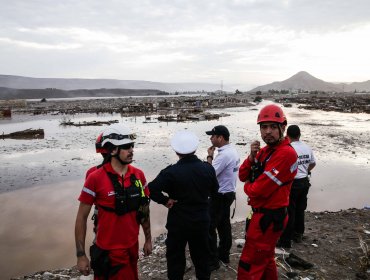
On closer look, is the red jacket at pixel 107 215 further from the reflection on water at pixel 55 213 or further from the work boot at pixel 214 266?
the reflection on water at pixel 55 213

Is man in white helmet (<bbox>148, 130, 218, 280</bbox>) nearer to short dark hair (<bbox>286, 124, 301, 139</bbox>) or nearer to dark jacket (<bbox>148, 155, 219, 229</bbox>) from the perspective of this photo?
dark jacket (<bbox>148, 155, 219, 229</bbox>)

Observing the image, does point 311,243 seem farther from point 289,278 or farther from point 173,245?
point 173,245

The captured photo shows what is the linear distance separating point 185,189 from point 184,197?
3.9 inches

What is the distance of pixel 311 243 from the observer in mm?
5754

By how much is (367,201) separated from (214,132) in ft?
20.1

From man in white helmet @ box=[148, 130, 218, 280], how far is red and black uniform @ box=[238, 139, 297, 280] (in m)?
0.53

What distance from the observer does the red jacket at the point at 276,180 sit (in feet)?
10.2

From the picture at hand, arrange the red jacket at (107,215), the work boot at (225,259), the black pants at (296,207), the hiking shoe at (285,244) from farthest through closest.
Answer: the hiking shoe at (285,244), the black pants at (296,207), the work boot at (225,259), the red jacket at (107,215)

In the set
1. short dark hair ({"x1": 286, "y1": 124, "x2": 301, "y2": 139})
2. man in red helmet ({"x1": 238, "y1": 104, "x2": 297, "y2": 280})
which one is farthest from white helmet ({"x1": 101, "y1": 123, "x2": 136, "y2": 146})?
short dark hair ({"x1": 286, "y1": 124, "x2": 301, "y2": 139})

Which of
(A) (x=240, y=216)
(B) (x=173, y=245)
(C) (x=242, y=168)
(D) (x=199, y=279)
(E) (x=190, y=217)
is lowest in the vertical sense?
(A) (x=240, y=216)

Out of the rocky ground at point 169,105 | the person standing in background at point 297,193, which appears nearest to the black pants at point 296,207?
the person standing in background at point 297,193

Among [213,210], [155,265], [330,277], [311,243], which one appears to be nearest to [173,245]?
[213,210]

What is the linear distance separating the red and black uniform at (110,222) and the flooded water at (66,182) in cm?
304

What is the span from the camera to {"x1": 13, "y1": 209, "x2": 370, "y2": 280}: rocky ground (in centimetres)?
470
